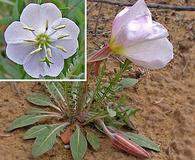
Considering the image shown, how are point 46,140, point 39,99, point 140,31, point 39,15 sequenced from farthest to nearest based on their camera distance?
point 39,99
point 46,140
point 140,31
point 39,15

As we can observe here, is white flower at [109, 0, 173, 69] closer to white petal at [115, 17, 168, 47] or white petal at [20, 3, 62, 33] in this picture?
white petal at [115, 17, 168, 47]

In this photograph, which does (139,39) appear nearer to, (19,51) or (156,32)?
(156,32)

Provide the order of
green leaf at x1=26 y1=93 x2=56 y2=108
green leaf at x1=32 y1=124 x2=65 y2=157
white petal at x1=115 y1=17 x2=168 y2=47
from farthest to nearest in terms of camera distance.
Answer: green leaf at x1=26 y1=93 x2=56 y2=108
green leaf at x1=32 y1=124 x2=65 y2=157
white petal at x1=115 y1=17 x2=168 y2=47

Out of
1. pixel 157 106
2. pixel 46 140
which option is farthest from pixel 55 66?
pixel 157 106

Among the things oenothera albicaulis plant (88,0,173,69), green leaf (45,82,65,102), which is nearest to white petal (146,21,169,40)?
oenothera albicaulis plant (88,0,173,69)

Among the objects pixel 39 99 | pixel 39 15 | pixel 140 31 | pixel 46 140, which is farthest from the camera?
pixel 39 99

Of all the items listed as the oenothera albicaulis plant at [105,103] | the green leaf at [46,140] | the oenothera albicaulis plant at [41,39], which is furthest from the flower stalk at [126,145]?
the oenothera albicaulis plant at [41,39]

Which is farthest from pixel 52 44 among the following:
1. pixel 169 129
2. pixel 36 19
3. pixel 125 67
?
pixel 169 129
